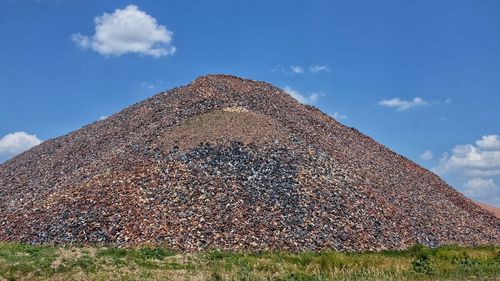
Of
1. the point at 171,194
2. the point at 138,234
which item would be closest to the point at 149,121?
the point at 171,194

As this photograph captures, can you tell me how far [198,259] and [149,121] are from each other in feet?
49.4

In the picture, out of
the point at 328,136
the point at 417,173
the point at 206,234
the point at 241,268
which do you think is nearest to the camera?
the point at 241,268

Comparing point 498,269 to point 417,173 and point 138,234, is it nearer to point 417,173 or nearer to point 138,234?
point 138,234

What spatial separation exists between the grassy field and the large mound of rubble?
1560mm

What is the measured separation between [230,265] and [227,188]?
6335mm

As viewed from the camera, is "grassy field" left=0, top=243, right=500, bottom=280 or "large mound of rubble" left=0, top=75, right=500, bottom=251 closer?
"grassy field" left=0, top=243, right=500, bottom=280

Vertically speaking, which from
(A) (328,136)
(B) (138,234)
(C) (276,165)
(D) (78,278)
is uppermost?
(A) (328,136)

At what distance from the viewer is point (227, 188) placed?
2144cm

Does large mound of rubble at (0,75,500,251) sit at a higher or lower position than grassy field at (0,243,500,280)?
higher

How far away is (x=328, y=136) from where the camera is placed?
29734mm

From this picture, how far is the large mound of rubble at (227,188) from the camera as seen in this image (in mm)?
19266

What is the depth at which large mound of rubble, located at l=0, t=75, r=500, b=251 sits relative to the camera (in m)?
19.3

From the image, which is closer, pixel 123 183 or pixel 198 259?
pixel 198 259

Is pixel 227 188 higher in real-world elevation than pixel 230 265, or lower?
higher
